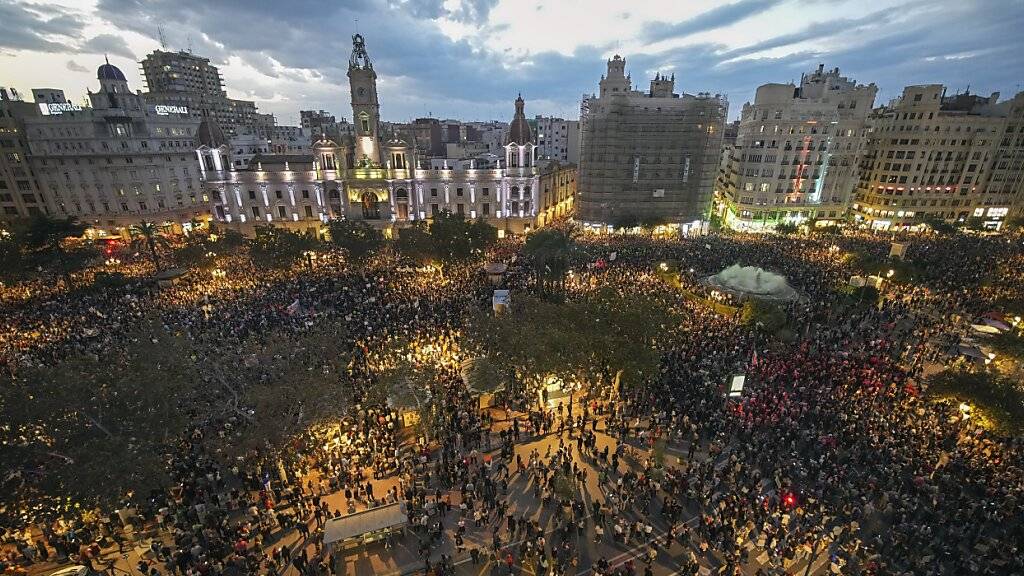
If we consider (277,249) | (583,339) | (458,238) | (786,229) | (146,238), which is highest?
(458,238)

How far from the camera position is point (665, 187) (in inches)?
2494

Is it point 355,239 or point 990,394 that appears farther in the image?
point 355,239

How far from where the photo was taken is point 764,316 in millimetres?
29562

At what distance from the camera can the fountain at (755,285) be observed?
33188mm

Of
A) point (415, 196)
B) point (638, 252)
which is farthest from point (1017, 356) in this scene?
point (415, 196)

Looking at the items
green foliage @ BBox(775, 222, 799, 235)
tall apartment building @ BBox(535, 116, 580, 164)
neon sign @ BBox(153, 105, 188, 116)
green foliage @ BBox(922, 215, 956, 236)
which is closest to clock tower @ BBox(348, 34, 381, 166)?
neon sign @ BBox(153, 105, 188, 116)

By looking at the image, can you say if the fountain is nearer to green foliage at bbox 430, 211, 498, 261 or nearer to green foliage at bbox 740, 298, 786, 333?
green foliage at bbox 740, 298, 786, 333

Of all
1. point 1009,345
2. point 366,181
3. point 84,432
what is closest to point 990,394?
point 1009,345

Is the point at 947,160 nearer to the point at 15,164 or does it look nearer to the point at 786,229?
the point at 786,229

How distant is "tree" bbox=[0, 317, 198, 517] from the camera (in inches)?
582

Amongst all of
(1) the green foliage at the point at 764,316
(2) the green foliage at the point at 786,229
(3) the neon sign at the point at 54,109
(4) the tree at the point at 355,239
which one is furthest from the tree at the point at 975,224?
(3) the neon sign at the point at 54,109

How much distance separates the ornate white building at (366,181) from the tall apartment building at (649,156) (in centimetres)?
885

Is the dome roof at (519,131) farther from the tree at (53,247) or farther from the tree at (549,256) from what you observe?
the tree at (53,247)

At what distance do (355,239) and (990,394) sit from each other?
45983 millimetres
